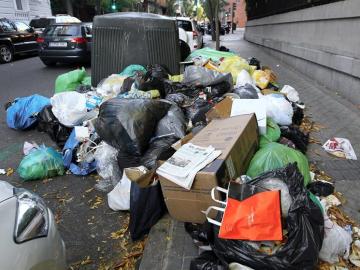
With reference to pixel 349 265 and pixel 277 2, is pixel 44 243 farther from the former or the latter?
pixel 277 2

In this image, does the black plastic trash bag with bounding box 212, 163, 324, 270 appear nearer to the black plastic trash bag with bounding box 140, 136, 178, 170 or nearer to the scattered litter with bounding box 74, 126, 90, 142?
the black plastic trash bag with bounding box 140, 136, 178, 170

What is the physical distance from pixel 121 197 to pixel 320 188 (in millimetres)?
1757

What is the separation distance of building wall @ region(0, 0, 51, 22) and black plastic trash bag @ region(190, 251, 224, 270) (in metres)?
23.6

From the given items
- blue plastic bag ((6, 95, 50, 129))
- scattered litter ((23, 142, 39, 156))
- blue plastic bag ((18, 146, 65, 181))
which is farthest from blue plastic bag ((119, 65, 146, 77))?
blue plastic bag ((18, 146, 65, 181))

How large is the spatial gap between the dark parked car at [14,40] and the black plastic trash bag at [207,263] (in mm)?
13966

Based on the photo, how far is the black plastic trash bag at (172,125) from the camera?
Result: 153 inches

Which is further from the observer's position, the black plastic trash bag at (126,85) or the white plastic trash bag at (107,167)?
the black plastic trash bag at (126,85)

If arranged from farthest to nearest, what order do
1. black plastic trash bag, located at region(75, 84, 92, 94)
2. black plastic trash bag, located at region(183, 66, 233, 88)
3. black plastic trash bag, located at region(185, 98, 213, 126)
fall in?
black plastic trash bag, located at region(75, 84, 92, 94) → black plastic trash bag, located at region(183, 66, 233, 88) → black plastic trash bag, located at region(185, 98, 213, 126)

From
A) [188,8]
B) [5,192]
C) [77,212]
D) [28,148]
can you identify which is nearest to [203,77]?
[28,148]

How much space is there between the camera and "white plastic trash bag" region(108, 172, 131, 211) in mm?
3321

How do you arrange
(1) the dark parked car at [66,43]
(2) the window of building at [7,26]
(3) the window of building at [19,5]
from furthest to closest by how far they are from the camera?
(3) the window of building at [19,5], (2) the window of building at [7,26], (1) the dark parked car at [66,43]

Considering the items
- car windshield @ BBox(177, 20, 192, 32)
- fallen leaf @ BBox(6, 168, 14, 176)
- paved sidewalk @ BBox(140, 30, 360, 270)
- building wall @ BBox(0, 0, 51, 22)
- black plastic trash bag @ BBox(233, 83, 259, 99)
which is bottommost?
fallen leaf @ BBox(6, 168, 14, 176)

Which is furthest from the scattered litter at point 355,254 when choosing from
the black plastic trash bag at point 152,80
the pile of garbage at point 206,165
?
the black plastic trash bag at point 152,80

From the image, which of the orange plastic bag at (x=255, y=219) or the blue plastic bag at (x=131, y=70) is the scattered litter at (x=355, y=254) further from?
the blue plastic bag at (x=131, y=70)
